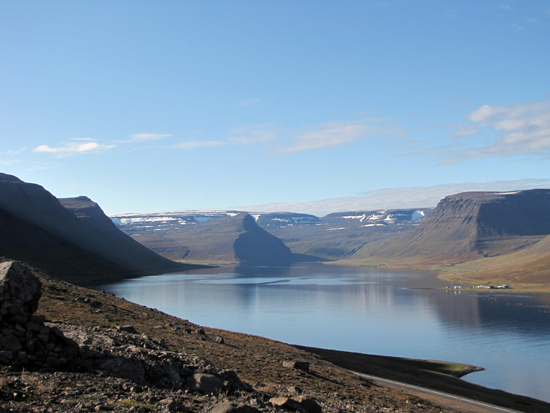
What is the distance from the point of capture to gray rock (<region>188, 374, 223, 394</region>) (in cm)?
1427

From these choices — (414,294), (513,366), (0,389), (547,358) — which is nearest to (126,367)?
(0,389)

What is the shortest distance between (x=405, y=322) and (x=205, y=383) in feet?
229

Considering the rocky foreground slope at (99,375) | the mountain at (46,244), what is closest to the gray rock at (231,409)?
the rocky foreground slope at (99,375)

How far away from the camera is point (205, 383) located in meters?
14.4

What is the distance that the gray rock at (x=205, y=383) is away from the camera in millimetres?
14272

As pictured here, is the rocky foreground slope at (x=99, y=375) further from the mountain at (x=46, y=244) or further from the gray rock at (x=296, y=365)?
the mountain at (x=46, y=244)

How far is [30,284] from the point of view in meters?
15.0

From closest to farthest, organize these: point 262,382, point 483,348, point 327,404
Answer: point 327,404
point 262,382
point 483,348

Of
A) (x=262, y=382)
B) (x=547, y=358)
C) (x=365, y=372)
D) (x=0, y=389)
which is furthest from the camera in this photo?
(x=547, y=358)

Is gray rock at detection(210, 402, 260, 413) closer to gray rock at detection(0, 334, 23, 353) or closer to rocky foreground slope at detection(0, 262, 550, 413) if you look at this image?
rocky foreground slope at detection(0, 262, 550, 413)

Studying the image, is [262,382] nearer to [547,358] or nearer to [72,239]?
[547,358]

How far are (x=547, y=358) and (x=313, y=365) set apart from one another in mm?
35581

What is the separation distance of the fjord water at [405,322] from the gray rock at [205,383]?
34.5 metres

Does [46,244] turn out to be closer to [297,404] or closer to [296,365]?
[296,365]
